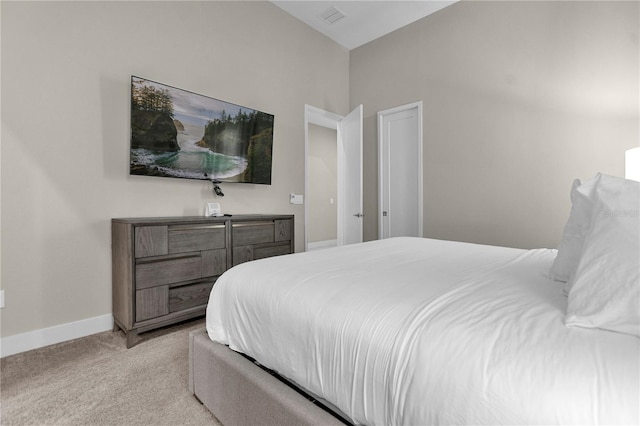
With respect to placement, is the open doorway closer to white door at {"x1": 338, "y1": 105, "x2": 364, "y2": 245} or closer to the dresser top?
white door at {"x1": 338, "y1": 105, "x2": 364, "y2": 245}

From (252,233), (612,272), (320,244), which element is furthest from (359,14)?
(320,244)

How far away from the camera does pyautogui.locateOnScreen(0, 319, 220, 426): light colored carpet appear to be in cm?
142

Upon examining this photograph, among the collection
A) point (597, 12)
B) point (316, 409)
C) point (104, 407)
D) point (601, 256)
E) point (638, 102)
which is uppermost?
point (597, 12)

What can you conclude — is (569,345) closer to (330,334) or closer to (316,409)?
(330,334)

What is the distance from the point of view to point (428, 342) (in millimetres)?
736

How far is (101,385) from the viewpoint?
1659mm

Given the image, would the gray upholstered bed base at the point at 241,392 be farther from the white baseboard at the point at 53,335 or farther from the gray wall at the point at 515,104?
the gray wall at the point at 515,104

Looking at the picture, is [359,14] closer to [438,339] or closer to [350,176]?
[350,176]

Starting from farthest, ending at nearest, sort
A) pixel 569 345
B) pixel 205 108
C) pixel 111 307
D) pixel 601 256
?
pixel 205 108 → pixel 111 307 → pixel 601 256 → pixel 569 345

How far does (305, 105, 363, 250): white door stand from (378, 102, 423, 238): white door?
17.6 inches

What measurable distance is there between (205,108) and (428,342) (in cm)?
284

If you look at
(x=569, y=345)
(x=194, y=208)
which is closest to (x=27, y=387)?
(x=194, y=208)

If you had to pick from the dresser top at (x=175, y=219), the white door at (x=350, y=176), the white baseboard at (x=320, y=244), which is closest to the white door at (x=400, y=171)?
the white door at (x=350, y=176)

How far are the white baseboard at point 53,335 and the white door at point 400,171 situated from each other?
3.26 metres
